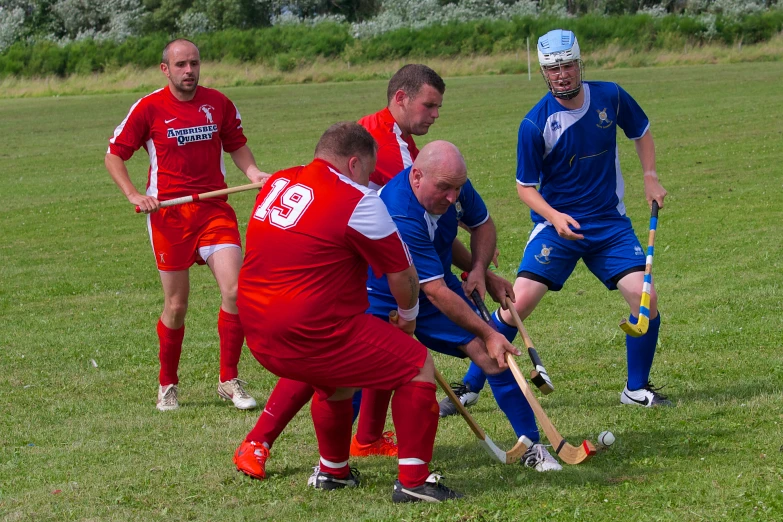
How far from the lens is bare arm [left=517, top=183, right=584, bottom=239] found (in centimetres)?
628

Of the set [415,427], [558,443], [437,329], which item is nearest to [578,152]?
[437,329]

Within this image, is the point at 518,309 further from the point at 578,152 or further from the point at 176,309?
the point at 176,309

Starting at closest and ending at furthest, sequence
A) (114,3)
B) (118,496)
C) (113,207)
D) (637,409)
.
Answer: (118,496) < (637,409) < (113,207) < (114,3)

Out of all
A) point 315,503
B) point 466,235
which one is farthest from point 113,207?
point 315,503

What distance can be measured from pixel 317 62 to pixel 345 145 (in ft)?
139

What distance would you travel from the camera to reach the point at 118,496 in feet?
17.1

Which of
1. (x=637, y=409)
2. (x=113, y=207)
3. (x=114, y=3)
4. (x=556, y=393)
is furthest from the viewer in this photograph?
(x=114, y=3)

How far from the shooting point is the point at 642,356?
259 inches

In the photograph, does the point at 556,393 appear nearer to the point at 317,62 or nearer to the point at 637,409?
the point at 637,409

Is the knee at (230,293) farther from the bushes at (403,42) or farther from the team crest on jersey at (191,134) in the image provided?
the bushes at (403,42)

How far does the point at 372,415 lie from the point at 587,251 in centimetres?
181

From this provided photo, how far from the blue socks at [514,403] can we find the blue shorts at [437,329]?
0.77 feet

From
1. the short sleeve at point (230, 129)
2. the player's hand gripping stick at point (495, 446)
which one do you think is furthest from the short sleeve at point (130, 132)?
the player's hand gripping stick at point (495, 446)

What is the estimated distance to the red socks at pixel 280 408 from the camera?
18.1ft
